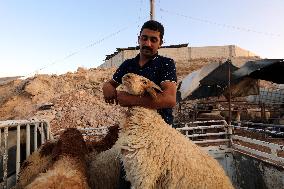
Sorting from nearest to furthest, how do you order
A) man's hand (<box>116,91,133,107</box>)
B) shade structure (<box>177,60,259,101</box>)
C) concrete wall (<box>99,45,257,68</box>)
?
man's hand (<box>116,91,133,107</box>) < shade structure (<box>177,60,259,101</box>) < concrete wall (<box>99,45,257,68</box>)

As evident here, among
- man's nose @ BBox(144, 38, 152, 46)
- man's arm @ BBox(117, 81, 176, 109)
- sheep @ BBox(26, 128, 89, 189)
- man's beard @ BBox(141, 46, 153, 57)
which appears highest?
man's nose @ BBox(144, 38, 152, 46)

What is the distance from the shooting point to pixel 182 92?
12.2 metres

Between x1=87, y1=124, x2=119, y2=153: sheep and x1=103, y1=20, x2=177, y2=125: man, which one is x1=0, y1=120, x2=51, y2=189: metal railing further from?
x1=103, y1=20, x2=177, y2=125: man

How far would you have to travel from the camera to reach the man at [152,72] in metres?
3.38

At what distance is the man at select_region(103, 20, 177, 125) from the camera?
3377mm

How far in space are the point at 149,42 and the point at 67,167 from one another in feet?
5.41

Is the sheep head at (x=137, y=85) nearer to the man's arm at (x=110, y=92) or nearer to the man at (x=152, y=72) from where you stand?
the man at (x=152, y=72)

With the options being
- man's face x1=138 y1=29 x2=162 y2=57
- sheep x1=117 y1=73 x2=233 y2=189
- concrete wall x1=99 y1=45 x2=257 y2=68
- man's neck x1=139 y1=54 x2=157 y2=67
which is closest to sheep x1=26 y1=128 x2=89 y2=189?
sheep x1=117 y1=73 x2=233 y2=189

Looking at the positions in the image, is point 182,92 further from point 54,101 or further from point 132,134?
point 54,101

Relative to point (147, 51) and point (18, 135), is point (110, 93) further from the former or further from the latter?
point (18, 135)

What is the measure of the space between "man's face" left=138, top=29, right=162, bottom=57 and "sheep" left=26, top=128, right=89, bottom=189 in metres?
1.51

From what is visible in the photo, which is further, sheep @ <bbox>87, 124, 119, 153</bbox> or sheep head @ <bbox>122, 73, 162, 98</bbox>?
sheep @ <bbox>87, 124, 119, 153</bbox>

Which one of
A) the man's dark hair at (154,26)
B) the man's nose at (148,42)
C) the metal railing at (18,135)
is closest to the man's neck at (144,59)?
the man's nose at (148,42)

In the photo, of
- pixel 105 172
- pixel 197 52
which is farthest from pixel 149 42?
pixel 197 52
